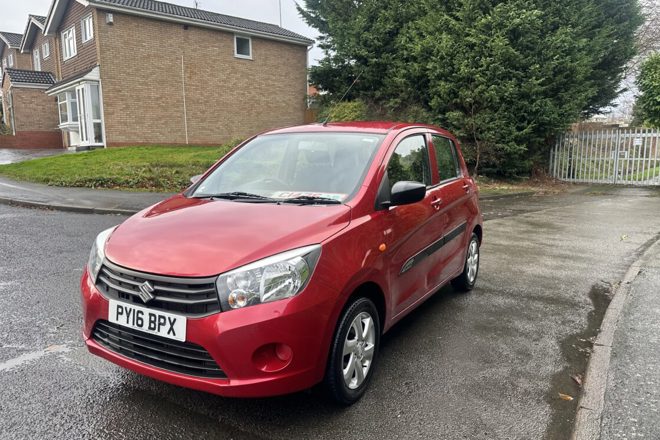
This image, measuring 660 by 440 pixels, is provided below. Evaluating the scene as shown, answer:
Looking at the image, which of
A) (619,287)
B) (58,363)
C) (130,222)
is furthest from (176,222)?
(619,287)

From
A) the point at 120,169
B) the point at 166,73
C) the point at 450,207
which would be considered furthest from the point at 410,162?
the point at 166,73

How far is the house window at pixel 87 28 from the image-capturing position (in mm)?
20812

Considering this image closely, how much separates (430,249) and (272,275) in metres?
1.84

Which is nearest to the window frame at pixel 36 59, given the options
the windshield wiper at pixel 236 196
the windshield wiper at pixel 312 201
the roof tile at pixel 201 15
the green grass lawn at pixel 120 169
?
the roof tile at pixel 201 15

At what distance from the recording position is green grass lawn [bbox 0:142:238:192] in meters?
12.8

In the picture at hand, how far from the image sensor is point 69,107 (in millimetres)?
23406

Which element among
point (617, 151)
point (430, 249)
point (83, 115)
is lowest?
point (430, 249)

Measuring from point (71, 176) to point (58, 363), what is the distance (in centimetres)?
1137

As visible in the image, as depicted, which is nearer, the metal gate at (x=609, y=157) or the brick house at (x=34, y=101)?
the metal gate at (x=609, y=157)

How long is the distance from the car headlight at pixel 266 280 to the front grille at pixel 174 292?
0.07 metres

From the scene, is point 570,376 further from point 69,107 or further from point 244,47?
point 69,107

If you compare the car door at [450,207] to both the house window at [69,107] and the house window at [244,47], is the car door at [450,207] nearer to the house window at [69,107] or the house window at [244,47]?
the house window at [244,47]

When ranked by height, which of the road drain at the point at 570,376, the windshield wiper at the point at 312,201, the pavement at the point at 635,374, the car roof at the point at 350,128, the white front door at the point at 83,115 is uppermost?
the white front door at the point at 83,115

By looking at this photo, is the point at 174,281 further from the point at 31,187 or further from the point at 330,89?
the point at 330,89
